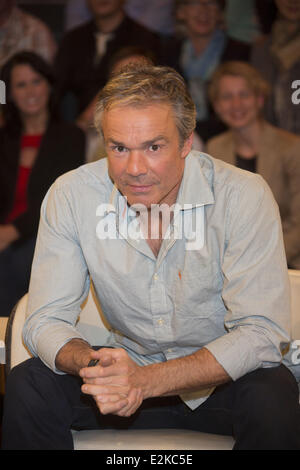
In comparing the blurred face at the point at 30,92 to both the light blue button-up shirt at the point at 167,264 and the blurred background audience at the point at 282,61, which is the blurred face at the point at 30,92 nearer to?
the blurred background audience at the point at 282,61

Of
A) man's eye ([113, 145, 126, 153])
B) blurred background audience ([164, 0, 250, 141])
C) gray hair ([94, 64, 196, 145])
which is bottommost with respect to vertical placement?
man's eye ([113, 145, 126, 153])

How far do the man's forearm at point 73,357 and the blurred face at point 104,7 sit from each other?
2755 mm

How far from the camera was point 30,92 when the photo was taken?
3.73 metres

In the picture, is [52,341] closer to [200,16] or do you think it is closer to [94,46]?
[94,46]

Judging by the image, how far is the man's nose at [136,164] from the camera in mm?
1480

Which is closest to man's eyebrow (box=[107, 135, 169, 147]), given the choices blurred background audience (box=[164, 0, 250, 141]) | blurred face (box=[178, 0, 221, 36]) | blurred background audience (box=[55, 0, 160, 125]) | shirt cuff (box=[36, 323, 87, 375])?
shirt cuff (box=[36, 323, 87, 375])

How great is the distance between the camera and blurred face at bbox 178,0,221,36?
147 inches

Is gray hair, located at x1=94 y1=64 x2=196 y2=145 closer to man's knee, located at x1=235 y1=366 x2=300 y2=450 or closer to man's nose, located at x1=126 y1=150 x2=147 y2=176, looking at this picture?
man's nose, located at x1=126 y1=150 x2=147 y2=176

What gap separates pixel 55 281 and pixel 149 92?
51 centimetres

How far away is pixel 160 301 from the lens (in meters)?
1.58

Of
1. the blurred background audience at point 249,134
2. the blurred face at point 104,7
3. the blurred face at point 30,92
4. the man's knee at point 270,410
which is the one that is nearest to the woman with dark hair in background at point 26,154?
the blurred face at point 30,92

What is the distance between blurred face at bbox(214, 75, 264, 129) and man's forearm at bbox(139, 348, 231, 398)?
245cm

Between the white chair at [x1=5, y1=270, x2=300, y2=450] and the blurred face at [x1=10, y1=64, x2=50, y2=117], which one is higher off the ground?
the blurred face at [x1=10, y1=64, x2=50, y2=117]

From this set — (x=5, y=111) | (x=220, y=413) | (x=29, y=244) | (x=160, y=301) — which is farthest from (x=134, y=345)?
(x=5, y=111)
